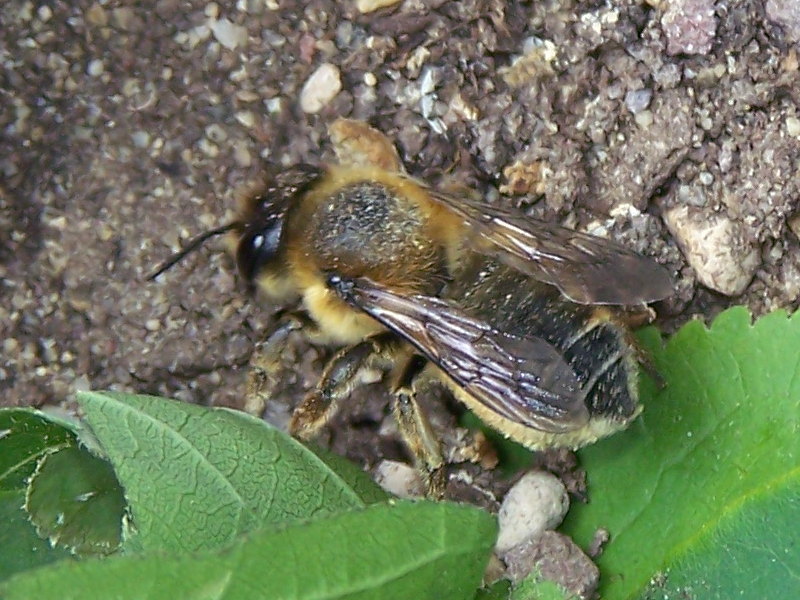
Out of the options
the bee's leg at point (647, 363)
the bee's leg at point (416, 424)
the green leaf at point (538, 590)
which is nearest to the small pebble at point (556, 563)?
the green leaf at point (538, 590)

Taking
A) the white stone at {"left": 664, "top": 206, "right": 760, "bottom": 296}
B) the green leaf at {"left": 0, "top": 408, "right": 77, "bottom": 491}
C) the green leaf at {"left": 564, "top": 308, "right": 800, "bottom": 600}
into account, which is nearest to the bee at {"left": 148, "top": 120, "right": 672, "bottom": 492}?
the green leaf at {"left": 564, "top": 308, "right": 800, "bottom": 600}

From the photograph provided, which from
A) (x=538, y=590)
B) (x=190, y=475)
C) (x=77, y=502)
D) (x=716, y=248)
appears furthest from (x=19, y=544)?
(x=716, y=248)

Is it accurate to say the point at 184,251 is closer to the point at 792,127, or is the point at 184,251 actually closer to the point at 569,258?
the point at 569,258

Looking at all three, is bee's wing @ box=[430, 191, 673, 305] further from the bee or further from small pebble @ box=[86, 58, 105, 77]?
small pebble @ box=[86, 58, 105, 77]

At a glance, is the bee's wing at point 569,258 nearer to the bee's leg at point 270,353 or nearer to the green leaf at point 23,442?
the bee's leg at point 270,353

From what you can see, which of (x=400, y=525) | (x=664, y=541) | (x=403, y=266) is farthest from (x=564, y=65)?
(x=400, y=525)
